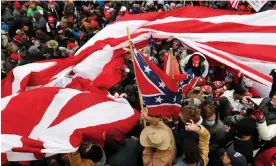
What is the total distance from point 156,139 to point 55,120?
4.83ft

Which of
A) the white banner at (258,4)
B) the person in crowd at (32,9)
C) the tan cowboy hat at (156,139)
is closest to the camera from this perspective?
the tan cowboy hat at (156,139)

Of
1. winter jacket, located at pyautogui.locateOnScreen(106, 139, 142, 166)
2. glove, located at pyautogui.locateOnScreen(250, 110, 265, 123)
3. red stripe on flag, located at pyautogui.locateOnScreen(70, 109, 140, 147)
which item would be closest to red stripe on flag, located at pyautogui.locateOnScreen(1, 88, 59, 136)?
red stripe on flag, located at pyautogui.locateOnScreen(70, 109, 140, 147)

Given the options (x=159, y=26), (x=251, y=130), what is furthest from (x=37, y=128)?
(x=159, y=26)

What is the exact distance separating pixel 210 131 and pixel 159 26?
11.0ft

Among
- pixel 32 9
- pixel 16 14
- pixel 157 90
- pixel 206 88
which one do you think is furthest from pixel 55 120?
pixel 32 9

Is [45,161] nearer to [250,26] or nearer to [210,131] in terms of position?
[210,131]

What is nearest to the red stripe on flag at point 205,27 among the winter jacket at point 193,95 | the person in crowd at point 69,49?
the person in crowd at point 69,49

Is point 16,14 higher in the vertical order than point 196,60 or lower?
higher

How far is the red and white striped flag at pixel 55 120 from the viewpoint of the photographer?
441 centimetres

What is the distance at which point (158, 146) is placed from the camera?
389 centimetres

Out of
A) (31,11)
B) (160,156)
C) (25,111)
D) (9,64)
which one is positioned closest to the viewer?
(160,156)

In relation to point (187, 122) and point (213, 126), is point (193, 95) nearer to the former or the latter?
point (213, 126)

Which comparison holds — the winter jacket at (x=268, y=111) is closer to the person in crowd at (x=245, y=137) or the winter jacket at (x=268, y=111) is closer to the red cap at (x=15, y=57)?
the person in crowd at (x=245, y=137)

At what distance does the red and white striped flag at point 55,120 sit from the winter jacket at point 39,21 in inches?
171
